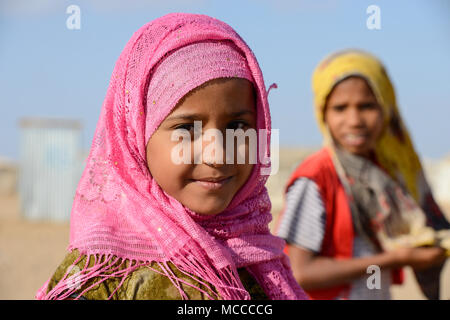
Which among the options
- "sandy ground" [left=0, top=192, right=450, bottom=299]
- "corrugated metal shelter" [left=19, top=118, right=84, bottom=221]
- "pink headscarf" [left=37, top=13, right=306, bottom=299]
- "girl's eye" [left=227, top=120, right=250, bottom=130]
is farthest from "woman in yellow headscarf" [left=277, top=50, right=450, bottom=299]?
"corrugated metal shelter" [left=19, top=118, right=84, bottom=221]

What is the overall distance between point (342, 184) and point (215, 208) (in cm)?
173

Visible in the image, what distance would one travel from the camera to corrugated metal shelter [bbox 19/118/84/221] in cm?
1562

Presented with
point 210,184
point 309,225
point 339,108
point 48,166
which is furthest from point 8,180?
point 210,184

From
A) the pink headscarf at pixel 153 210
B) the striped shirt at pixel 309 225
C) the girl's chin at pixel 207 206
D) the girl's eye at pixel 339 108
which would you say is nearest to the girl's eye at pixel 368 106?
the girl's eye at pixel 339 108

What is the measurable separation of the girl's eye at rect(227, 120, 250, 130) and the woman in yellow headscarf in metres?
1.35

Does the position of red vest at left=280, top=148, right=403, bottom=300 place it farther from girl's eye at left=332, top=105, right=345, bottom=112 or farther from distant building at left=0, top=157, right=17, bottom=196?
distant building at left=0, top=157, right=17, bottom=196

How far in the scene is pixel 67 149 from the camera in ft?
51.5

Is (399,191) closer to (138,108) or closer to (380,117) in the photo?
(380,117)

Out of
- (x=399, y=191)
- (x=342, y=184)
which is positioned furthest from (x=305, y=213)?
(x=399, y=191)

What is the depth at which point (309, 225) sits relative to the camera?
128 inches

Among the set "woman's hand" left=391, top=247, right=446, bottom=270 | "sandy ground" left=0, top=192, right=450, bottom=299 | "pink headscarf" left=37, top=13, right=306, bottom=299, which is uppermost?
"pink headscarf" left=37, top=13, right=306, bottom=299

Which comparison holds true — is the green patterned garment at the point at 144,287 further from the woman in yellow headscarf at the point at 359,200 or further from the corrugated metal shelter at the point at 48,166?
the corrugated metal shelter at the point at 48,166

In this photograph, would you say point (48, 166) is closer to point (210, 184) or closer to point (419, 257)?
point (419, 257)

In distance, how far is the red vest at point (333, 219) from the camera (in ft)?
10.9
